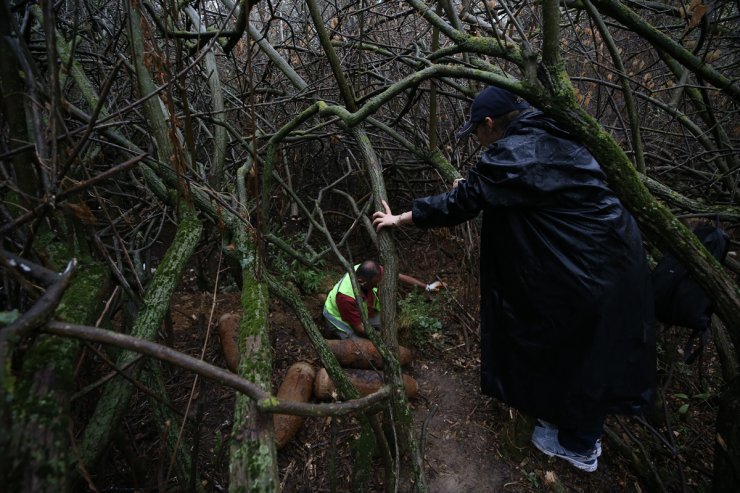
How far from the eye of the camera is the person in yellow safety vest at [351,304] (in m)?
3.57

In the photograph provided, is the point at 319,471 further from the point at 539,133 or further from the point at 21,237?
the point at 539,133

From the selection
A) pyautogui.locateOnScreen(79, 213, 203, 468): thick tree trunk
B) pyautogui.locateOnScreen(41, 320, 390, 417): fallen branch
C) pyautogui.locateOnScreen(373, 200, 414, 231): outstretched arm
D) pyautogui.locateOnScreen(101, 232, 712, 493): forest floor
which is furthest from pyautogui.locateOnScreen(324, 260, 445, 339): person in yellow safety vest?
pyautogui.locateOnScreen(41, 320, 390, 417): fallen branch

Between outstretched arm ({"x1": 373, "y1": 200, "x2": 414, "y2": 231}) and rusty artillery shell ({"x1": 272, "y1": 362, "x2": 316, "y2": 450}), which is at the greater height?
outstretched arm ({"x1": 373, "y1": 200, "x2": 414, "y2": 231})

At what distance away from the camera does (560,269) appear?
1861mm

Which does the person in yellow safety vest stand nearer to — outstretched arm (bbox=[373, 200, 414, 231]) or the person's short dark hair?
the person's short dark hair

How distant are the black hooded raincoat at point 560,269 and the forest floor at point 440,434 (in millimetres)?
617

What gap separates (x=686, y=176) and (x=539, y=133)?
3450mm

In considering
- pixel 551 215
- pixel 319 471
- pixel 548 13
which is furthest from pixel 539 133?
pixel 319 471

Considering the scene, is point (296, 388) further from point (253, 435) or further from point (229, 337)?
point (253, 435)

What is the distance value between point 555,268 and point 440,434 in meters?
1.58

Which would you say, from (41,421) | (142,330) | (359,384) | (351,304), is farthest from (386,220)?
(351,304)

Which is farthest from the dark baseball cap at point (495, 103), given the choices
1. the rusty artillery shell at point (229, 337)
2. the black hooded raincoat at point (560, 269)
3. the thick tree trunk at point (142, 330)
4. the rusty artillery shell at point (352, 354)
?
the rusty artillery shell at point (229, 337)

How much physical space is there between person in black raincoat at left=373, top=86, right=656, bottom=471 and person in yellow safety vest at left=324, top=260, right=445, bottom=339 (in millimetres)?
1547

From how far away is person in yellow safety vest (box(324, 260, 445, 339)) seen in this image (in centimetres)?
357
